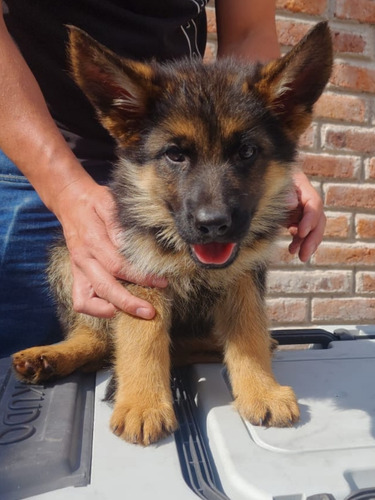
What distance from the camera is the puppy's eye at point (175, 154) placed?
5.42ft

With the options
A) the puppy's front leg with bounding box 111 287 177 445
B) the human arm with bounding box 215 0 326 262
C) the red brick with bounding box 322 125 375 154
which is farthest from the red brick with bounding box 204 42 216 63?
the puppy's front leg with bounding box 111 287 177 445

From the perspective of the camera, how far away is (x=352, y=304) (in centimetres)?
340

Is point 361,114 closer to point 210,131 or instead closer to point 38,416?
point 210,131

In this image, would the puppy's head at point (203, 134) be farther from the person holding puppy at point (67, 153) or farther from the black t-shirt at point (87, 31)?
Result: the black t-shirt at point (87, 31)

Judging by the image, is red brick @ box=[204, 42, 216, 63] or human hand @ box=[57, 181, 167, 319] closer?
human hand @ box=[57, 181, 167, 319]

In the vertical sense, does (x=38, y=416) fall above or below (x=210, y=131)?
below

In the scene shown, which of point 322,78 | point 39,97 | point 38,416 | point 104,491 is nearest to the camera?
point 104,491

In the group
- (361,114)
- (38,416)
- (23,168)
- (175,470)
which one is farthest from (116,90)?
(361,114)

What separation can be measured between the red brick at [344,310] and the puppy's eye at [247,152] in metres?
1.90

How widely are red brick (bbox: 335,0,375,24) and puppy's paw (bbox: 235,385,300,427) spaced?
2.57 metres

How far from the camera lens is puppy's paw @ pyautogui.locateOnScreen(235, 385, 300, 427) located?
1.36m

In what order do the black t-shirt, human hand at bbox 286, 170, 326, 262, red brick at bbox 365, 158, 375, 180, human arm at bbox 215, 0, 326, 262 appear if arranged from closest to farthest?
human hand at bbox 286, 170, 326, 262 → the black t-shirt → human arm at bbox 215, 0, 326, 262 → red brick at bbox 365, 158, 375, 180

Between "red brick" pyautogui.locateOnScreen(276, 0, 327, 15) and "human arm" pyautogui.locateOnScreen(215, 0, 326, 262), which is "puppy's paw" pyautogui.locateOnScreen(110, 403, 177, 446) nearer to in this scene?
"human arm" pyautogui.locateOnScreen(215, 0, 326, 262)

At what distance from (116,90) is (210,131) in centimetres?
35
